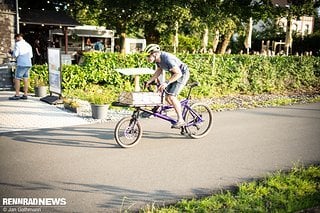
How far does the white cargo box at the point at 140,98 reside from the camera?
6047 mm

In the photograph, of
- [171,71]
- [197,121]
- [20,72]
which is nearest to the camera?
[171,71]

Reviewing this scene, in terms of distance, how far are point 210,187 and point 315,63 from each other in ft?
51.9

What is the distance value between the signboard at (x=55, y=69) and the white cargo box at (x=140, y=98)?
190 inches

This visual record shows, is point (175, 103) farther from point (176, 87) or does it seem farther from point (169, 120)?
point (169, 120)

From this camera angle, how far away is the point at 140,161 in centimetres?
560

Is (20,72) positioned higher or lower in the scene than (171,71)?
lower

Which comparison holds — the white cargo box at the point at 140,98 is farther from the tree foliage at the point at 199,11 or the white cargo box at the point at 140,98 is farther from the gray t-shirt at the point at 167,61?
the tree foliage at the point at 199,11

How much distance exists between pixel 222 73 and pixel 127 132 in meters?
9.22

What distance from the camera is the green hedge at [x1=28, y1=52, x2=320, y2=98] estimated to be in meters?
12.5

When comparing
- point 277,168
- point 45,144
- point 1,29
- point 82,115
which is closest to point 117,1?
point 1,29

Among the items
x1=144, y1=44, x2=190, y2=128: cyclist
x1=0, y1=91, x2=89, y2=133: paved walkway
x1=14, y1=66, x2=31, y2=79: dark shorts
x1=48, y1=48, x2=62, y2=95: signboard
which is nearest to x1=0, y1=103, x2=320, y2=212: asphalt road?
x1=0, y1=91, x2=89, y2=133: paved walkway

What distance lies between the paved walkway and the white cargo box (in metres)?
2.61

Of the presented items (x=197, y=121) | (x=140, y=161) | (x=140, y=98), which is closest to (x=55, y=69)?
(x=140, y=98)

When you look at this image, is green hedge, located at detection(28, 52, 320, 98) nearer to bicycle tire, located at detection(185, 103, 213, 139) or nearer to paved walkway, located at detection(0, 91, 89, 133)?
paved walkway, located at detection(0, 91, 89, 133)
